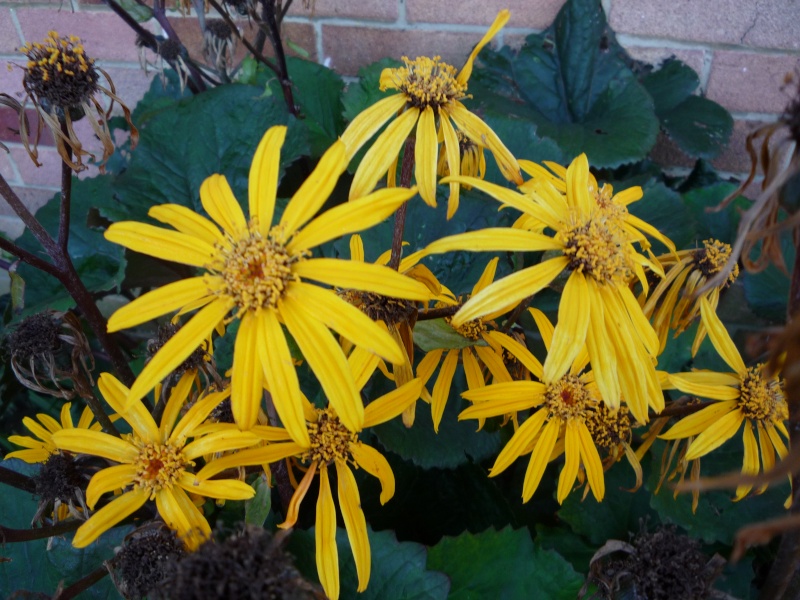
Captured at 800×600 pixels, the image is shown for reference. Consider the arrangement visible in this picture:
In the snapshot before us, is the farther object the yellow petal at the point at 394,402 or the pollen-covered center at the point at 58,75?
the pollen-covered center at the point at 58,75

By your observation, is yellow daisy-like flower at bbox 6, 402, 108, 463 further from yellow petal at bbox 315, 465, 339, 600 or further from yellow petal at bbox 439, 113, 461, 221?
yellow petal at bbox 439, 113, 461, 221

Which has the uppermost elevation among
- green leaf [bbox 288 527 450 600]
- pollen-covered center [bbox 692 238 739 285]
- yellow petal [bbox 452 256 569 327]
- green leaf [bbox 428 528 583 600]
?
yellow petal [bbox 452 256 569 327]

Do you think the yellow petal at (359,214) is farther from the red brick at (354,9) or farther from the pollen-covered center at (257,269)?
the red brick at (354,9)

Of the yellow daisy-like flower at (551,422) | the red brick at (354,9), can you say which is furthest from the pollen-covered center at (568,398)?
the red brick at (354,9)

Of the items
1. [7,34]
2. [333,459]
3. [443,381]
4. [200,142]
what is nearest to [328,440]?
[333,459]

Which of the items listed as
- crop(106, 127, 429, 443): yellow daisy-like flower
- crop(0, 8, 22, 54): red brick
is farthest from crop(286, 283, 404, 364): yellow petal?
crop(0, 8, 22, 54): red brick

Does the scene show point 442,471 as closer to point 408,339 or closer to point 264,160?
point 408,339
